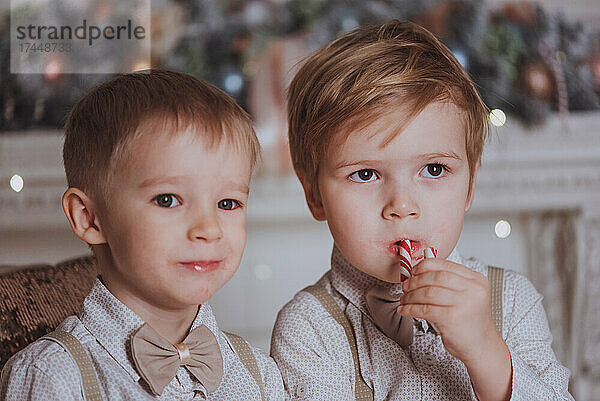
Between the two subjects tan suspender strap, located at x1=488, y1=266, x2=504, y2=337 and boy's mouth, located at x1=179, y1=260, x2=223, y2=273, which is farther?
tan suspender strap, located at x1=488, y1=266, x2=504, y2=337

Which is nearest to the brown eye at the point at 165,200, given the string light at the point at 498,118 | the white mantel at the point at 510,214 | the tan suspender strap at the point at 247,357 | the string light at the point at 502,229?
the tan suspender strap at the point at 247,357

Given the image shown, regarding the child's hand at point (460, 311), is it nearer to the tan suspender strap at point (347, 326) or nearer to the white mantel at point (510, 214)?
the tan suspender strap at point (347, 326)

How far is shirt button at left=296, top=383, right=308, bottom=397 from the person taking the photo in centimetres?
118

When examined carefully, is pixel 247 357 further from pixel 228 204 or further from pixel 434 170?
pixel 434 170

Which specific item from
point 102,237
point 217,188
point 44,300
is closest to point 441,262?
point 217,188

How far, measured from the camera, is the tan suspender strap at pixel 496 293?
1260 millimetres

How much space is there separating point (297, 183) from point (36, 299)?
4.04 ft

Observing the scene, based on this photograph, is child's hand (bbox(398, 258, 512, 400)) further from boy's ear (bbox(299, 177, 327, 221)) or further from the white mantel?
the white mantel

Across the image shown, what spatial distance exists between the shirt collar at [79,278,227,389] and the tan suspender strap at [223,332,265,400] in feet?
0.37

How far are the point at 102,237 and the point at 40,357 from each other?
0.55 feet

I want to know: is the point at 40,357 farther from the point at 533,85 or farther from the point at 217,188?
the point at 533,85

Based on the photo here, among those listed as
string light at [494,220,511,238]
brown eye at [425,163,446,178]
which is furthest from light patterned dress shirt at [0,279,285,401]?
string light at [494,220,511,238]

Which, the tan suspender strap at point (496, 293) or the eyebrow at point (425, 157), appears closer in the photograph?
the eyebrow at point (425, 157)

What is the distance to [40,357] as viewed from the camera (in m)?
0.95
